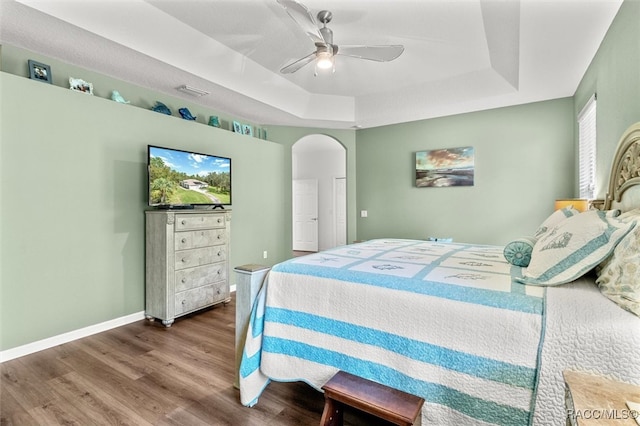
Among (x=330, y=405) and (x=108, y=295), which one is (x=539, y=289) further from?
(x=108, y=295)

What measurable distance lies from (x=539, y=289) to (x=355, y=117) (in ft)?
12.4

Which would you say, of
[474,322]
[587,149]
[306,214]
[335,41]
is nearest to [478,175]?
[587,149]

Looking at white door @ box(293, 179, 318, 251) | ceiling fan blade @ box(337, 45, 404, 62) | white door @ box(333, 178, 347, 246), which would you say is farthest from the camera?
white door @ box(293, 179, 318, 251)

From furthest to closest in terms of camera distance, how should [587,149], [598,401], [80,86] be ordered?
[587,149] < [80,86] < [598,401]

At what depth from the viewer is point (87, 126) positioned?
275 centimetres

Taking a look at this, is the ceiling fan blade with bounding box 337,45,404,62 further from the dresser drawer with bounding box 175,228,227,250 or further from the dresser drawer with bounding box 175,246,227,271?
the dresser drawer with bounding box 175,246,227,271

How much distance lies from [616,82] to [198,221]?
3.74 meters

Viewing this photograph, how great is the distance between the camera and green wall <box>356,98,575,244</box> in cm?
378

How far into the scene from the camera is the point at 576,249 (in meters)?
1.35

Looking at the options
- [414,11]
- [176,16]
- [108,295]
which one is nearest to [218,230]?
[108,295]

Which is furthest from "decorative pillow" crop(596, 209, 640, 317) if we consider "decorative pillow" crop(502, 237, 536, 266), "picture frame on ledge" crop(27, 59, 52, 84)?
"picture frame on ledge" crop(27, 59, 52, 84)

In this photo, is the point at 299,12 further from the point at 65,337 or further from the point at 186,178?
the point at 65,337

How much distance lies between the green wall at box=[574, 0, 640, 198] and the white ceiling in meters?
0.13

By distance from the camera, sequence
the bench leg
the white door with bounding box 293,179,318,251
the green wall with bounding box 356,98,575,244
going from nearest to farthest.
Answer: the bench leg
the green wall with bounding box 356,98,575,244
the white door with bounding box 293,179,318,251
